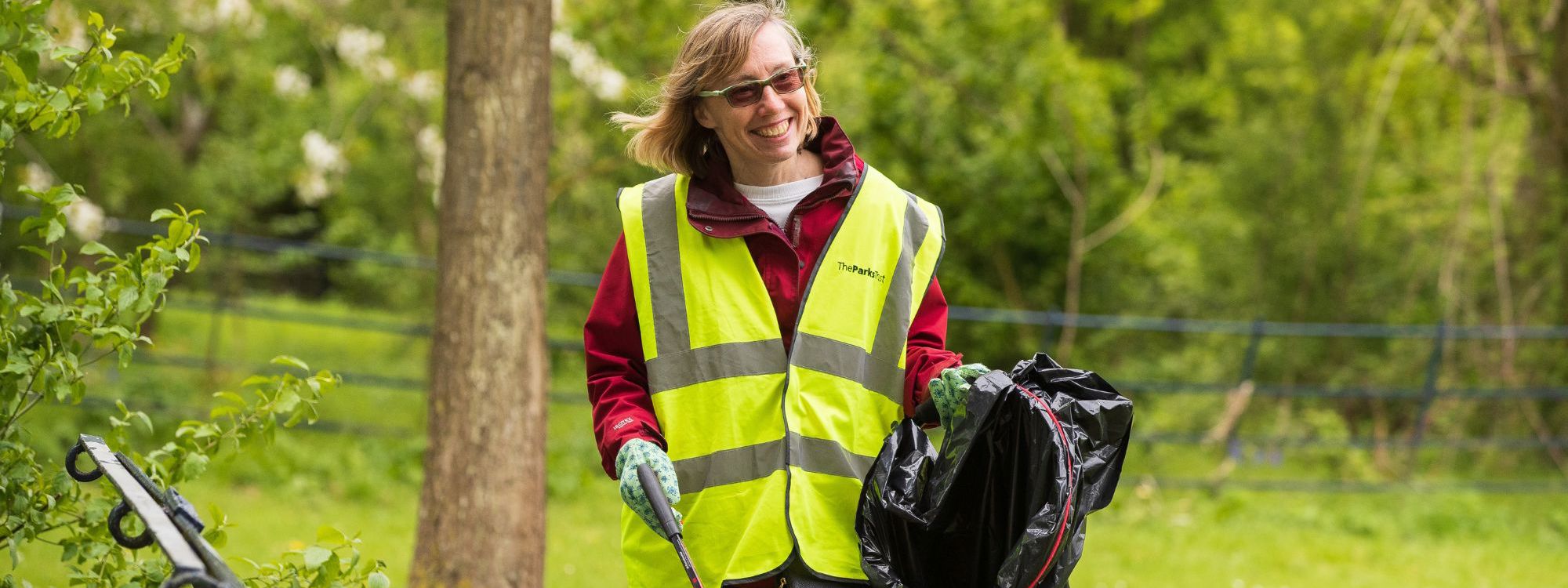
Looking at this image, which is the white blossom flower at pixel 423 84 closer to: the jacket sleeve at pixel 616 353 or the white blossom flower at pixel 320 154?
the white blossom flower at pixel 320 154

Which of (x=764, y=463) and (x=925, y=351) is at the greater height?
(x=925, y=351)

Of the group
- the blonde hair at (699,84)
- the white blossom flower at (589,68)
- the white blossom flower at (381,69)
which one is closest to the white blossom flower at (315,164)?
the white blossom flower at (381,69)

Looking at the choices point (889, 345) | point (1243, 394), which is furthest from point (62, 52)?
point (1243, 394)

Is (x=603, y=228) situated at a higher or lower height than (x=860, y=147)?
lower

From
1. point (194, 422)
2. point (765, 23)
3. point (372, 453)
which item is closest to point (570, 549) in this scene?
point (372, 453)

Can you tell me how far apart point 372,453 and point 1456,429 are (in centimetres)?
727

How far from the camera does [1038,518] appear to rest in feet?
8.05

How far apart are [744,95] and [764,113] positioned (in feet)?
0.17

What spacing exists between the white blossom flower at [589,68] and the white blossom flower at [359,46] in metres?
1.46

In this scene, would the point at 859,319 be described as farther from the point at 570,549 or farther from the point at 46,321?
the point at 570,549

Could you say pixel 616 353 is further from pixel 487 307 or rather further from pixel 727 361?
pixel 487 307

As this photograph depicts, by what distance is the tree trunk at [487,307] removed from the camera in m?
4.60

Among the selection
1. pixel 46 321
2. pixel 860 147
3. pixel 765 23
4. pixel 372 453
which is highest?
pixel 765 23

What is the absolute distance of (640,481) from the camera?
2.59 metres
